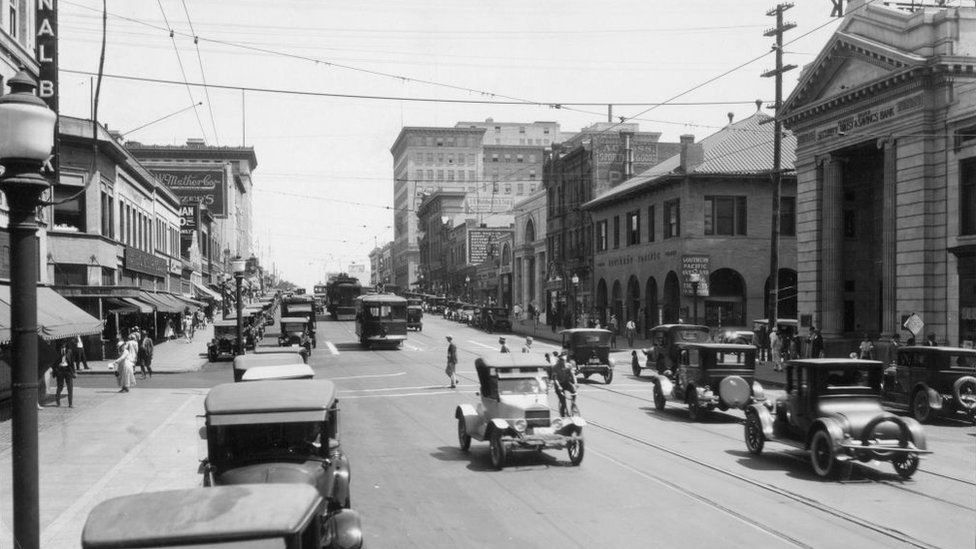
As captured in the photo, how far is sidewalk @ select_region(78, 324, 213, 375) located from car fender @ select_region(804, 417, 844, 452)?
28.9 m

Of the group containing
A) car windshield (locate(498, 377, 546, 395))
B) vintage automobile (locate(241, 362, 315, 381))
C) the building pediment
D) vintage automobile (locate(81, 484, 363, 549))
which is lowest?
car windshield (locate(498, 377, 546, 395))

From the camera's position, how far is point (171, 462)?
16266mm

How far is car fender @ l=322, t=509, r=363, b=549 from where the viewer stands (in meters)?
8.52

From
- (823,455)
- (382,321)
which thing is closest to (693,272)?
(382,321)

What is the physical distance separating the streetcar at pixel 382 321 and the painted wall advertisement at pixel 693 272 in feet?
54.4

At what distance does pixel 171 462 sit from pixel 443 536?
299 inches

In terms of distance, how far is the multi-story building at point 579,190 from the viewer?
66750 millimetres

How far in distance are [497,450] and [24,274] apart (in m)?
10.2

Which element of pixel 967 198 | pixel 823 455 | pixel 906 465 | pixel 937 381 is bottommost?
pixel 906 465

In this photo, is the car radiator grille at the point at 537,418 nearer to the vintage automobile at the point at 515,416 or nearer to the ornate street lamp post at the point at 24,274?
the vintage automobile at the point at 515,416

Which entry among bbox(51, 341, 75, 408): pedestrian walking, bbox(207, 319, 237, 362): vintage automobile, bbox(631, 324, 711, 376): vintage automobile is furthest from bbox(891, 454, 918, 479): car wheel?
bbox(207, 319, 237, 362): vintage automobile

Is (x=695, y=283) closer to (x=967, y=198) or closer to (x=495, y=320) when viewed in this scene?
(x=495, y=320)

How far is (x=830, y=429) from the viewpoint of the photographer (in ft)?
46.7

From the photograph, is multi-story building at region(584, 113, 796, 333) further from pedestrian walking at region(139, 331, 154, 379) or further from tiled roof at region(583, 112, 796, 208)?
pedestrian walking at region(139, 331, 154, 379)
